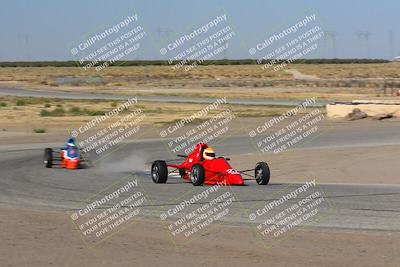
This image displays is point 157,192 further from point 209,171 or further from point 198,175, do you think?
point 209,171

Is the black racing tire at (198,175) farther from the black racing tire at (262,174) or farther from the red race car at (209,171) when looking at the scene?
the black racing tire at (262,174)

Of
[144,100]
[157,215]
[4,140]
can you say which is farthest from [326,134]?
[144,100]

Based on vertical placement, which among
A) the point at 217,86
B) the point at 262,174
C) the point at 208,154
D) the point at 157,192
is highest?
the point at 157,192

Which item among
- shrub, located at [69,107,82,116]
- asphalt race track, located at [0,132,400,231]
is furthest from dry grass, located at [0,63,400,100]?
asphalt race track, located at [0,132,400,231]

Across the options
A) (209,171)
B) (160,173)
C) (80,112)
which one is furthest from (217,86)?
(209,171)

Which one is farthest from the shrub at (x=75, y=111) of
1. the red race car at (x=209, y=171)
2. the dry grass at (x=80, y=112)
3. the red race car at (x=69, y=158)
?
the red race car at (x=209, y=171)

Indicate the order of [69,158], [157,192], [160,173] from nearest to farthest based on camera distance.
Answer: [157,192] < [160,173] < [69,158]

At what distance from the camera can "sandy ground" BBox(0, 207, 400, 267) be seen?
1048 centimetres

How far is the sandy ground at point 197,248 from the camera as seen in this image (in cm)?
1048

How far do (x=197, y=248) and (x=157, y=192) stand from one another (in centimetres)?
695

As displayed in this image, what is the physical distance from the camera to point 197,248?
11477 mm

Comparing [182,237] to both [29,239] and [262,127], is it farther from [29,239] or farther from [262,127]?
[262,127]

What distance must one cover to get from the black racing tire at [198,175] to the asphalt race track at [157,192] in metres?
0.21

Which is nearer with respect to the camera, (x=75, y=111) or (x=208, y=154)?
(x=208, y=154)
